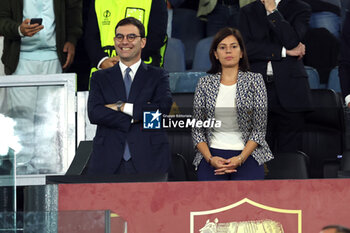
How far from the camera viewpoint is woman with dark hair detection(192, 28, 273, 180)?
4.39 metres

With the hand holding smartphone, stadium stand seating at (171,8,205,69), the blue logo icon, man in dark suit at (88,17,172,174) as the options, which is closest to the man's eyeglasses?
man in dark suit at (88,17,172,174)

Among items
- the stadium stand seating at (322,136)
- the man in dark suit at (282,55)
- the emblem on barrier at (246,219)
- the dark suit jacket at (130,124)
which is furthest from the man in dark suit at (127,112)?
the stadium stand seating at (322,136)

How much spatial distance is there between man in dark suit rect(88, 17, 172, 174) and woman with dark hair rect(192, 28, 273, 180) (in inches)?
8.9

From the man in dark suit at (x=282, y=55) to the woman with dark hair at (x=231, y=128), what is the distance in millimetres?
500

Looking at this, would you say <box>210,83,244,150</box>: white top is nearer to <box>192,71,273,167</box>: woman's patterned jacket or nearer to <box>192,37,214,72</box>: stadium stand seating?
<box>192,71,273,167</box>: woman's patterned jacket

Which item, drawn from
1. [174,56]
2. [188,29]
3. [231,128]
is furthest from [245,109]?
[188,29]

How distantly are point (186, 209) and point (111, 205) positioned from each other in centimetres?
39

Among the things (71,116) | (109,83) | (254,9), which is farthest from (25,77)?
(254,9)

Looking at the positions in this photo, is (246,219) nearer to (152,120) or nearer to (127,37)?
(152,120)

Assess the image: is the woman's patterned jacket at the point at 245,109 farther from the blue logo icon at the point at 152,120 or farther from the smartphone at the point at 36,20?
the smartphone at the point at 36,20

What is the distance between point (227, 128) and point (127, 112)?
22.8 inches

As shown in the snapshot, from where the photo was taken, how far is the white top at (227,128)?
441cm

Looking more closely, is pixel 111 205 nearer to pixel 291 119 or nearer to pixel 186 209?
pixel 186 209

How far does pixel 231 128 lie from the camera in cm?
442
